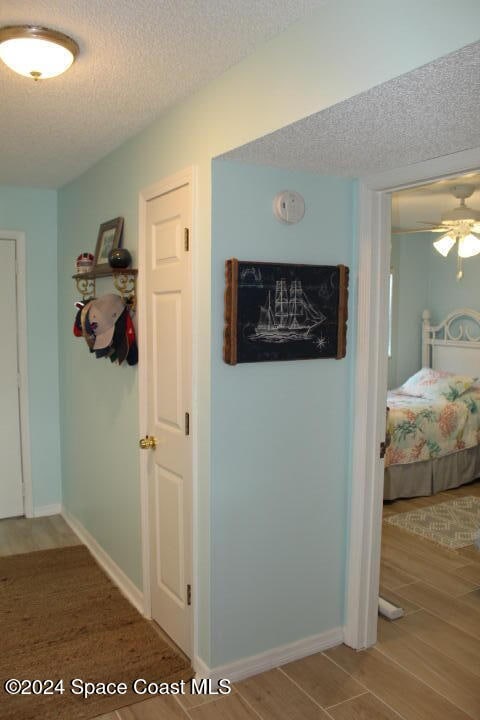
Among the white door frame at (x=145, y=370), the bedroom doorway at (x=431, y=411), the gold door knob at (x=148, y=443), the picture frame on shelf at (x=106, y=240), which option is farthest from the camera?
the bedroom doorway at (x=431, y=411)

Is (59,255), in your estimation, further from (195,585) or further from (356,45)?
(356,45)

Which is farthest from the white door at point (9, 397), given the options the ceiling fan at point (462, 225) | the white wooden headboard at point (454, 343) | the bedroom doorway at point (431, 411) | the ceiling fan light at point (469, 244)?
the white wooden headboard at point (454, 343)

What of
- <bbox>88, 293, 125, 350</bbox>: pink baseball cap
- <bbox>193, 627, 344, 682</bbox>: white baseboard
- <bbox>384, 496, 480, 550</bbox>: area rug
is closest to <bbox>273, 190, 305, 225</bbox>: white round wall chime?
<bbox>88, 293, 125, 350</bbox>: pink baseball cap

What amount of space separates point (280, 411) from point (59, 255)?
97.8 inches

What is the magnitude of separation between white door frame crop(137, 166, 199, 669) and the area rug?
2.02 meters

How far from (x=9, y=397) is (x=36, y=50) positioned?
2899 millimetres

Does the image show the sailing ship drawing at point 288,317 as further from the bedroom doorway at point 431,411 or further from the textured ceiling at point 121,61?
the textured ceiling at point 121,61

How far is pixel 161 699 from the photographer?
93.7 inches

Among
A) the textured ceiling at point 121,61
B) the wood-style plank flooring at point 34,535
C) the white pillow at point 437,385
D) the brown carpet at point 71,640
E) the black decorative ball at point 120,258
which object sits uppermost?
the textured ceiling at point 121,61

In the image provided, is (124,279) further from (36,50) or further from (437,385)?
(437,385)

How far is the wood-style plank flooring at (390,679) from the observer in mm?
2277

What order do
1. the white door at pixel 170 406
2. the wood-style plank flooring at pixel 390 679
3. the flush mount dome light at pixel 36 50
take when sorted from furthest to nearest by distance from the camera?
the white door at pixel 170 406
the wood-style plank flooring at pixel 390 679
the flush mount dome light at pixel 36 50

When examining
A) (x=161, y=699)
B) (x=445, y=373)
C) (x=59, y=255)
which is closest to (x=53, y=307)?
(x=59, y=255)

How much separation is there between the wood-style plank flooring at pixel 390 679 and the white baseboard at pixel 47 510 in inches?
92.0
